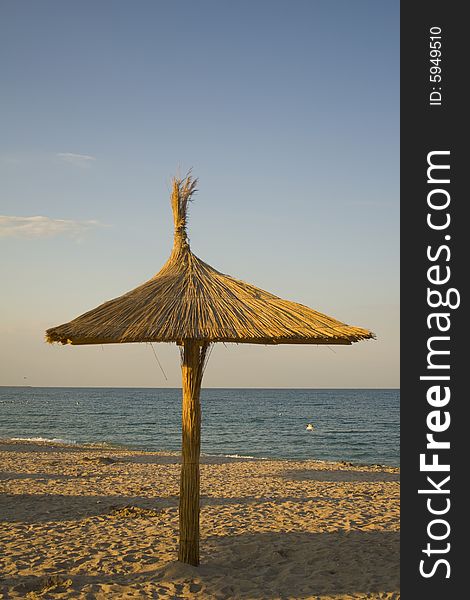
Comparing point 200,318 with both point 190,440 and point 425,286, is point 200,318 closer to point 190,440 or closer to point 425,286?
point 190,440

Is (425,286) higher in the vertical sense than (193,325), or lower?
higher

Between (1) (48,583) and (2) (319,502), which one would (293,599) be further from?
(2) (319,502)

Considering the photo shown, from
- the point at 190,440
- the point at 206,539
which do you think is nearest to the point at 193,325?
the point at 190,440

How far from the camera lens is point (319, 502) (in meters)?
11.8

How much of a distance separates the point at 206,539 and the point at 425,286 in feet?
16.3

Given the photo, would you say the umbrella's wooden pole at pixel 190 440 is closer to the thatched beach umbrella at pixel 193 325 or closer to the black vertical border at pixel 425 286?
the thatched beach umbrella at pixel 193 325

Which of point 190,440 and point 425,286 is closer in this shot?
point 425,286

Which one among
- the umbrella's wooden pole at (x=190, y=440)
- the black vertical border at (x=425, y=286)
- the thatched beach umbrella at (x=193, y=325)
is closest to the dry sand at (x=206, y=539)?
the umbrella's wooden pole at (x=190, y=440)

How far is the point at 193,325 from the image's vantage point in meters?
5.91

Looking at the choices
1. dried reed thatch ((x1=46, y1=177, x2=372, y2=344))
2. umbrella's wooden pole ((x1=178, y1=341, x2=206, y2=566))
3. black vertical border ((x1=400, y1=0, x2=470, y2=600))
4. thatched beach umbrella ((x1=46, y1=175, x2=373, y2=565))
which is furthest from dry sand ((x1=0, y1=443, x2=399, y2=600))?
dried reed thatch ((x1=46, y1=177, x2=372, y2=344))

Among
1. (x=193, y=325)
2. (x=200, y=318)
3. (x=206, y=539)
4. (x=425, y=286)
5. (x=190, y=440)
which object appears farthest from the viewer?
(x=206, y=539)

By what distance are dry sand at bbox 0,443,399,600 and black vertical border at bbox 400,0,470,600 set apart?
56.3 inches

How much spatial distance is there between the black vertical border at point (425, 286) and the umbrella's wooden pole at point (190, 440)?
7.28 feet

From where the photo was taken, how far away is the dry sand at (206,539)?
250 inches
